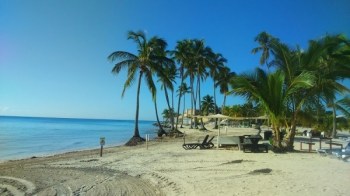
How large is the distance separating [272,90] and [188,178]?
821 centimetres

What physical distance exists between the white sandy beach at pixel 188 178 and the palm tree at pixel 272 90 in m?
3.32

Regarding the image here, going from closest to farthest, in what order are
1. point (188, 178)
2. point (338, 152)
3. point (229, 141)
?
point (188, 178), point (338, 152), point (229, 141)

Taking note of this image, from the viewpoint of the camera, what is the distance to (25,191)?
8852 mm

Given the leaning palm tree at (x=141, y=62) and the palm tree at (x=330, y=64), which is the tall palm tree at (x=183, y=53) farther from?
the palm tree at (x=330, y=64)

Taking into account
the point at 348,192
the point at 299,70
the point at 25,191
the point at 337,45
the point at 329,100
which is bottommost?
the point at 25,191

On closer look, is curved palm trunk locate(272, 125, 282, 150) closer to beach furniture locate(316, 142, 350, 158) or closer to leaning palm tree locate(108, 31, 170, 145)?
beach furniture locate(316, 142, 350, 158)

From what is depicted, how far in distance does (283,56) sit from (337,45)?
2.46 metres

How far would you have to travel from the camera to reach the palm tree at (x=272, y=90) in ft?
52.0

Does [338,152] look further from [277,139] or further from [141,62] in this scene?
[141,62]

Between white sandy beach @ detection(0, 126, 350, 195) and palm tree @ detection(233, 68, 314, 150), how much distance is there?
10.9ft

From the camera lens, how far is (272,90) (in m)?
16.1

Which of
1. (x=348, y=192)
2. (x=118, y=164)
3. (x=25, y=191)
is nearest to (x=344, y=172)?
(x=348, y=192)

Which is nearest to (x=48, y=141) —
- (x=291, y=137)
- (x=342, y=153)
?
(x=291, y=137)

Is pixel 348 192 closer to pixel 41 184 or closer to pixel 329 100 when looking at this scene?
pixel 41 184
